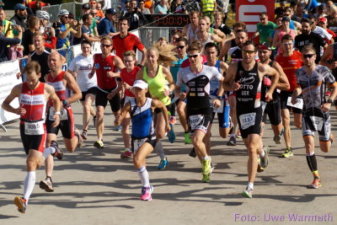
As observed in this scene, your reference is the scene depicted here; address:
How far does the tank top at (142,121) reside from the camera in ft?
33.3

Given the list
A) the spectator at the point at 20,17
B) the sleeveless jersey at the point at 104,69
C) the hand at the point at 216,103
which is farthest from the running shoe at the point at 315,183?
the spectator at the point at 20,17

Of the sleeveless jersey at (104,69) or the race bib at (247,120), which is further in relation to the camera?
the sleeveless jersey at (104,69)

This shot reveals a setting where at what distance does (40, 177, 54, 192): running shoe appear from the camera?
33.5 feet

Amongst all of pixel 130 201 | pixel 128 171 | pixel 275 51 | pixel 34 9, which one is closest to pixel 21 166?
pixel 128 171

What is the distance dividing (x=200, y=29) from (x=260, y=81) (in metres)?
4.78

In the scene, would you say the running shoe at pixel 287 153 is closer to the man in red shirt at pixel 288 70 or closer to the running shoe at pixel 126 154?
the man in red shirt at pixel 288 70

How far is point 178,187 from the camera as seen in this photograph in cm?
1067

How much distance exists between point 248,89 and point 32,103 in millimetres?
2877

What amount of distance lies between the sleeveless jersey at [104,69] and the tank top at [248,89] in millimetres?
3679

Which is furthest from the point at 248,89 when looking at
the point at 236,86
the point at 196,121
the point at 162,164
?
the point at 162,164

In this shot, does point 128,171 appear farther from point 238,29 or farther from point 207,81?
point 238,29

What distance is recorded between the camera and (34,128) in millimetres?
9625

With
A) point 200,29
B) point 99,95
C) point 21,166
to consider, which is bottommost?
point 21,166

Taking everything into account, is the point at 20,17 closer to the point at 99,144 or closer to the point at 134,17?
the point at 134,17
